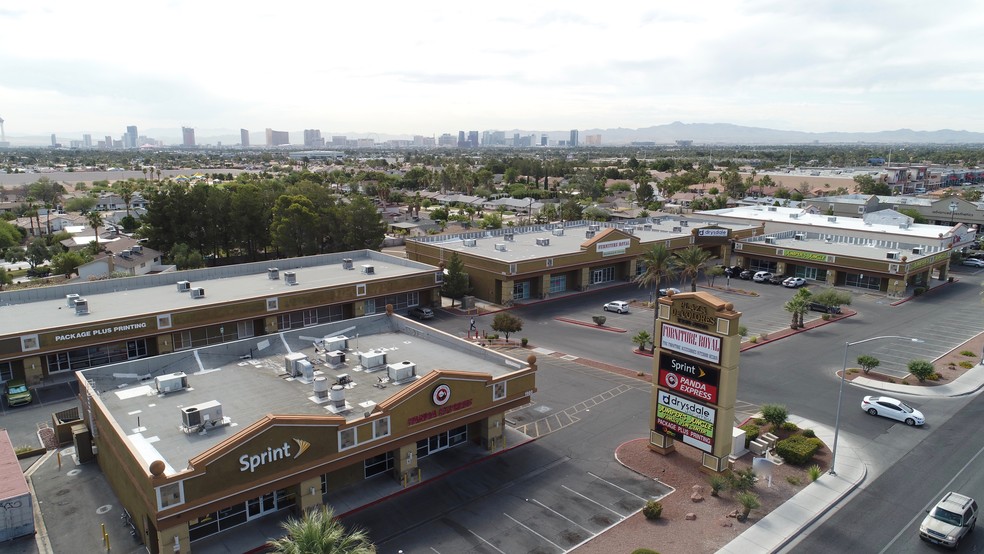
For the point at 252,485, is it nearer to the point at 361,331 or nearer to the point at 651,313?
the point at 361,331

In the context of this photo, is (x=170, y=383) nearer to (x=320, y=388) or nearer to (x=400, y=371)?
(x=320, y=388)

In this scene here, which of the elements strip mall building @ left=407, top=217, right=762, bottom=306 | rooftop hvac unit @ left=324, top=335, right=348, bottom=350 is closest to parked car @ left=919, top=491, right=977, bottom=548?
rooftop hvac unit @ left=324, top=335, right=348, bottom=350

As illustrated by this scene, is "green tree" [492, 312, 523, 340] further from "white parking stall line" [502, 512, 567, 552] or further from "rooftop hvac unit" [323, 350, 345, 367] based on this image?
"white parking stall line" [502, 512, 567, 552]

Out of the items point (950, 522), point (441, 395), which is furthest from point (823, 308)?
point (441, 395)

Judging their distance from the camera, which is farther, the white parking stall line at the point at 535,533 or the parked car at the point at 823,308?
the parked car at the point at 823,308

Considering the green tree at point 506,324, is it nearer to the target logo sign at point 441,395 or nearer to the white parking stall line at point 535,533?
the target logo sign at point 441,395

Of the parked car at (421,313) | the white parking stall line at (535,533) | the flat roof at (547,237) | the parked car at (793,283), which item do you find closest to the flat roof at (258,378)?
the white parking stall line at (535,533)
